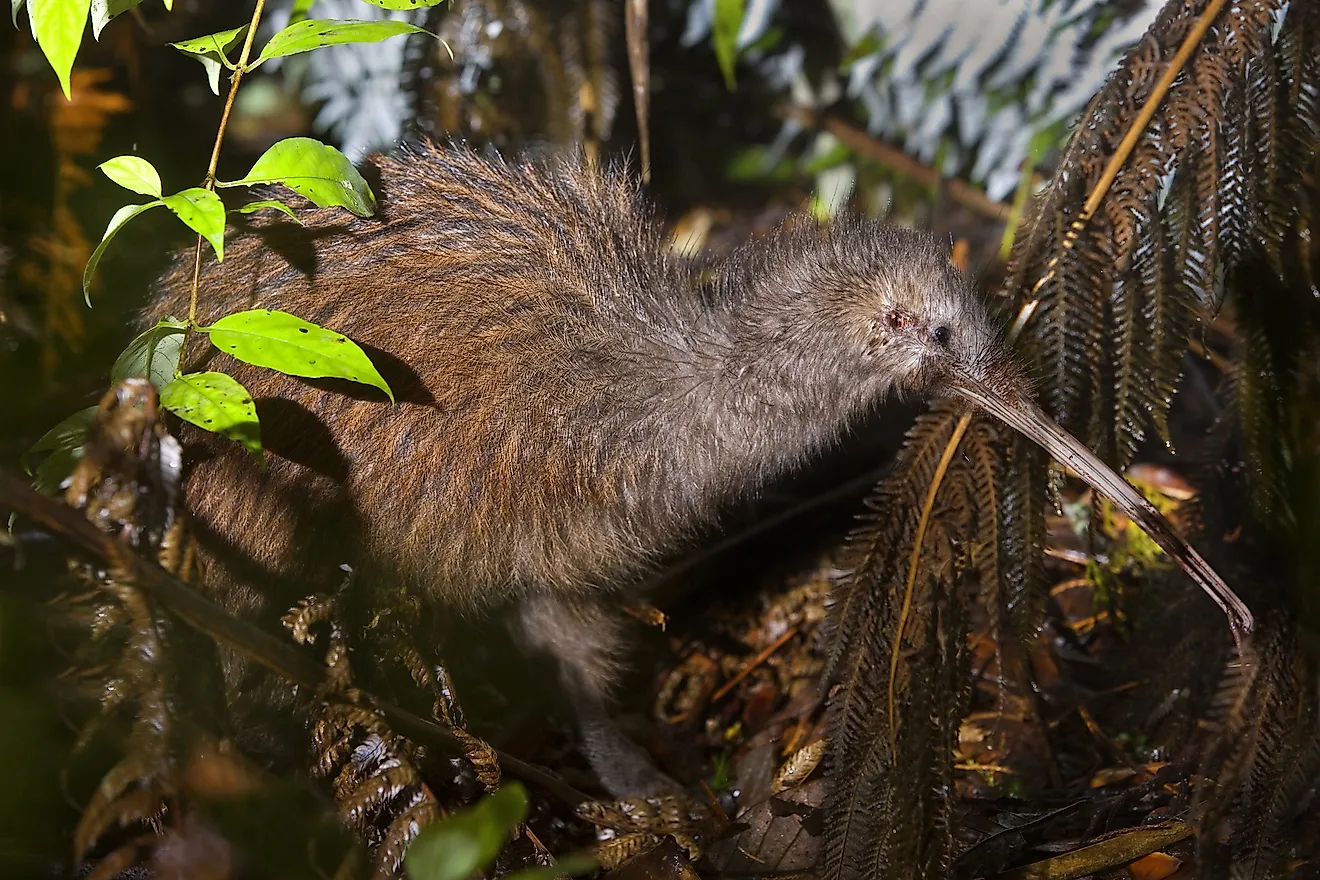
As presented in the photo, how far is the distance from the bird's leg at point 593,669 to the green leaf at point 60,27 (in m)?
1.76

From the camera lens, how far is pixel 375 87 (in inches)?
176

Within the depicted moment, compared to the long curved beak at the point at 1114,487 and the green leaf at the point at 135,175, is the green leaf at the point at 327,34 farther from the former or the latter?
the long curved beak at the point at 1114,487

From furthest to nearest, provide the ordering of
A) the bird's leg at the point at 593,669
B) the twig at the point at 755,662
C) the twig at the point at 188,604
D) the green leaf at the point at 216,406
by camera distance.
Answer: the twig at the point at 755,662
the bird's leg at the point at 593,669
the green leaf at the point at 216,406
the twig at the point at 188,604

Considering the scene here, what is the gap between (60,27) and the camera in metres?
1.93

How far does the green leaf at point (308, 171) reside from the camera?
2.13 meters

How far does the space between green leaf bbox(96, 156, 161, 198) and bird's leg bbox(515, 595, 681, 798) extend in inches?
59.7

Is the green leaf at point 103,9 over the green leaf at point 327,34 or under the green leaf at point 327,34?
under

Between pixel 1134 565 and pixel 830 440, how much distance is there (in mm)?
1212

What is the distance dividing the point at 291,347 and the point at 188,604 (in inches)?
20.1

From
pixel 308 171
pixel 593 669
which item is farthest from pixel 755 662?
pixel 308 171

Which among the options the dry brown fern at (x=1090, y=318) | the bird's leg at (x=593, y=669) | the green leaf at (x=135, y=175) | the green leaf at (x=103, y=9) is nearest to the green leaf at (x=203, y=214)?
the green leaf at (x=135, y=175)

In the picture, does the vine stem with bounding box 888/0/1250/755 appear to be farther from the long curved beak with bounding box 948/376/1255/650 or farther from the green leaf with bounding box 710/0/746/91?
the green leaf with bounding box 710/0/746/91

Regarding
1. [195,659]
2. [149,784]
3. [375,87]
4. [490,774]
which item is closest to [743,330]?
[490,774]

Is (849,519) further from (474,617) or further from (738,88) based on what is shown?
(738,88)
